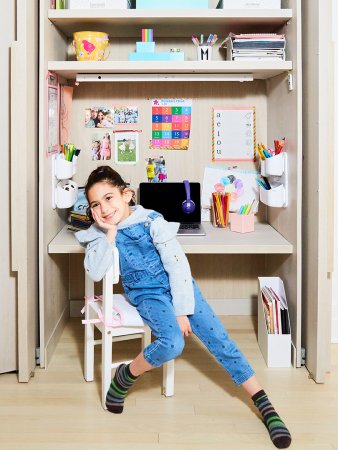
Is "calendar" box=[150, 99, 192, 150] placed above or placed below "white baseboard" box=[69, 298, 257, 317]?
above

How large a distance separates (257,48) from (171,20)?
36cm

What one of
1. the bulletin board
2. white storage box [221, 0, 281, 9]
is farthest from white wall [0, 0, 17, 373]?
the bulletin board

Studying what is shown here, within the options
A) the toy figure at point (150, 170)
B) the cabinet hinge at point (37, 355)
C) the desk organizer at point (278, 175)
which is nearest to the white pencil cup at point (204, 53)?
the desk organizer at point (278, 175)

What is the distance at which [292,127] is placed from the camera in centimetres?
256

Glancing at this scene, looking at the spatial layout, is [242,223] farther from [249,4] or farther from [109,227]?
[249,4]

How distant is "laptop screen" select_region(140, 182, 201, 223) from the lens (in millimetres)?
2945

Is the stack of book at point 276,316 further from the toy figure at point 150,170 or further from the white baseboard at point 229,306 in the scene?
the toy figure at point 150,170

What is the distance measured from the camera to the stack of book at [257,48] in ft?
8.50

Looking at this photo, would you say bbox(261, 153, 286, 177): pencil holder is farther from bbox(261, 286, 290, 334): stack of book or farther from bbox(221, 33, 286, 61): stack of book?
bbox(261, 286, 290, 334): stack of book

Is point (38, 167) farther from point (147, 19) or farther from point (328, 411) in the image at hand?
point (328, 411)

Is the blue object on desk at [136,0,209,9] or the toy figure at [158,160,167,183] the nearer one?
the blue object on desk at [136,0,209,9]

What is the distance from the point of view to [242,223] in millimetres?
2773

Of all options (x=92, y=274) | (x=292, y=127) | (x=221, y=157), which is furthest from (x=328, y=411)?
(x=221, y=157)

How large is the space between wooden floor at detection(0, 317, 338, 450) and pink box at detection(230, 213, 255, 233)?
529 mm
